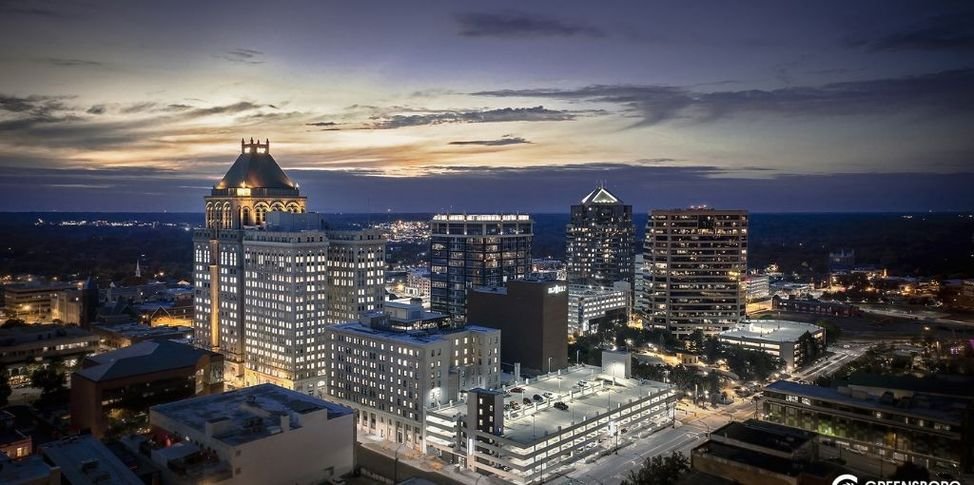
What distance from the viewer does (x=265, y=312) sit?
12081 cm

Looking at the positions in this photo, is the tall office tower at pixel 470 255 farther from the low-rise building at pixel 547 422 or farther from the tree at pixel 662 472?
the tree at pixel 662 472

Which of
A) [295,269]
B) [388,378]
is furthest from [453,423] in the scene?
[295,269]

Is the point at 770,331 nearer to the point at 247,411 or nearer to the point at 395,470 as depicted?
the point at 395,470

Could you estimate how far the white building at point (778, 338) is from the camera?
133 meters

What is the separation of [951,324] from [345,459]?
166 m

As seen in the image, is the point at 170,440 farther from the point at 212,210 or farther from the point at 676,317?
the point at 676,317

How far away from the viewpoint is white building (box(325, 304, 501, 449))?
92812 millimetres

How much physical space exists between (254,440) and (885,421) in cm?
7730

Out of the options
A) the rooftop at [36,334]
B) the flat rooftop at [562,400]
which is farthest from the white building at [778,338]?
the rooftop at [36,334]

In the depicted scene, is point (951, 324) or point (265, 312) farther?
point (951, 324)

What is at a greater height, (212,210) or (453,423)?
(212,210)

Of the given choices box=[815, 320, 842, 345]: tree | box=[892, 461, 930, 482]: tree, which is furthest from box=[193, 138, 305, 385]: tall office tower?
box=[815, 320, 842, 345]: tree

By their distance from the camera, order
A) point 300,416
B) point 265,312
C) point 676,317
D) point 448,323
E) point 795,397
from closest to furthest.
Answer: point 300,416, point 795,397, point 448,323, point 265,312, point 676,317

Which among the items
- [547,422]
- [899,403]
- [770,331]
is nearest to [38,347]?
[547,422]
